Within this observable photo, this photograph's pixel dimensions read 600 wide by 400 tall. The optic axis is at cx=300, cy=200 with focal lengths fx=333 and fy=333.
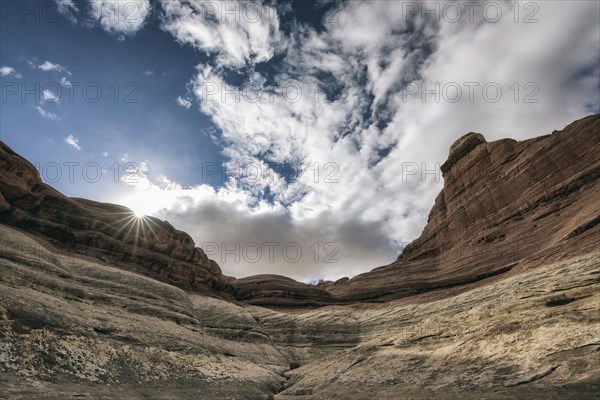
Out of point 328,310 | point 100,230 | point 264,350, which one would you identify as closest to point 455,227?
point 328,310

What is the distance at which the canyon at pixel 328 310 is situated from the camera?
13.4 metres

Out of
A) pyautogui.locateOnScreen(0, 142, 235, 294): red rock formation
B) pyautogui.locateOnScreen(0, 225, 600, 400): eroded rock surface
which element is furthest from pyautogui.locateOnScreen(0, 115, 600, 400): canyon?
pyautogui.locateOnScreen(0, 142, 235, 294): red rock formation

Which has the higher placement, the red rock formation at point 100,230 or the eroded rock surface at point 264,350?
the red rock formation at point 100,230

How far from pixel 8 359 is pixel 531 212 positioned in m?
58.4

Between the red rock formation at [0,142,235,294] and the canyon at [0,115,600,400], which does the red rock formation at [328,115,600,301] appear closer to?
the canyon at [0,115,600,400]

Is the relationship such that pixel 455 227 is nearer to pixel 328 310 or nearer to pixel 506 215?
pixel 506 215

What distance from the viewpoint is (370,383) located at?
633 inches

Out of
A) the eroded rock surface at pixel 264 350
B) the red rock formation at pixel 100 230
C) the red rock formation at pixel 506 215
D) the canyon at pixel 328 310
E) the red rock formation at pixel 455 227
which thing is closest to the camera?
the eroded rock surface at pixel 264 350

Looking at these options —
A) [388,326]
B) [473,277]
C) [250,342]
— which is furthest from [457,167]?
[250,342]

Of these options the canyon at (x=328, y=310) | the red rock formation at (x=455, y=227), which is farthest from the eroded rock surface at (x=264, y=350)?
the red rock formation at (x=455, y=227)

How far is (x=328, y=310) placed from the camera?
43.4 metres

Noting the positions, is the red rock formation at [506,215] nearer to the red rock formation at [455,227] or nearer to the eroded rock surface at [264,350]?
the red rock formation at [455,227]

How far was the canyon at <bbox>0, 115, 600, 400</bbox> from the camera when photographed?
43.8ft

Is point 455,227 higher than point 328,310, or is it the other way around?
point 455,227
